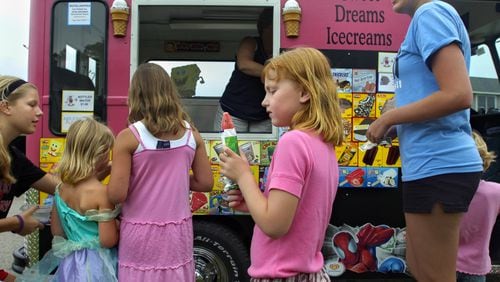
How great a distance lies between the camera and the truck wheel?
3398 millimetres

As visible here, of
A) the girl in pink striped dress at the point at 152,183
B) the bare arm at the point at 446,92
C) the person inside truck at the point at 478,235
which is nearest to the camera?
the bare arm at the point at 446,92

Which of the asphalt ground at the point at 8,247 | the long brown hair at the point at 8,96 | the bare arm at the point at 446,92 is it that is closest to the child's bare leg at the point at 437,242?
the bare arm at the point at 446,92

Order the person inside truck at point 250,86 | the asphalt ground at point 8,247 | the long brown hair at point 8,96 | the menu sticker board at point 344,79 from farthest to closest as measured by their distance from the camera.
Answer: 1. the asphalt ground at point 8,247
2. the person inside truck at point 250,86
3. the menu sticker board at point 344,79
4. the long brown hair at point 8,96

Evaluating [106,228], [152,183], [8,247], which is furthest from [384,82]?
[8,247]

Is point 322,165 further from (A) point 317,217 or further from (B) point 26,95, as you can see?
(B) point 26,95

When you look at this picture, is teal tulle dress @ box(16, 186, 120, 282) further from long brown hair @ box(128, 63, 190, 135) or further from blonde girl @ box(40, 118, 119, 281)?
long brown hair @ box(128, 63, 190, 135)

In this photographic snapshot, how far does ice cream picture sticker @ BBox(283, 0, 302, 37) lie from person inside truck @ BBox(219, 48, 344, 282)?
1789 mm

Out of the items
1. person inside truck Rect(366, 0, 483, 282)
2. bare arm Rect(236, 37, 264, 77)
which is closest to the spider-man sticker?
bare arm Rect(236, 37, 264, 77)

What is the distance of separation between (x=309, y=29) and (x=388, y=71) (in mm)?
623

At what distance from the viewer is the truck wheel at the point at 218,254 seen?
3398 millimetres

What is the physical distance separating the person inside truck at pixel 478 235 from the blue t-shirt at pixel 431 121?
3.47 feet

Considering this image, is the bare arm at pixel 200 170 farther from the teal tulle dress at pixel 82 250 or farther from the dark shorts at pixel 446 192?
the dark shorts at pixel 446 192

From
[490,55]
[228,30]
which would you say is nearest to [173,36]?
[228,30]

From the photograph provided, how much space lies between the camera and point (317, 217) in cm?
152
